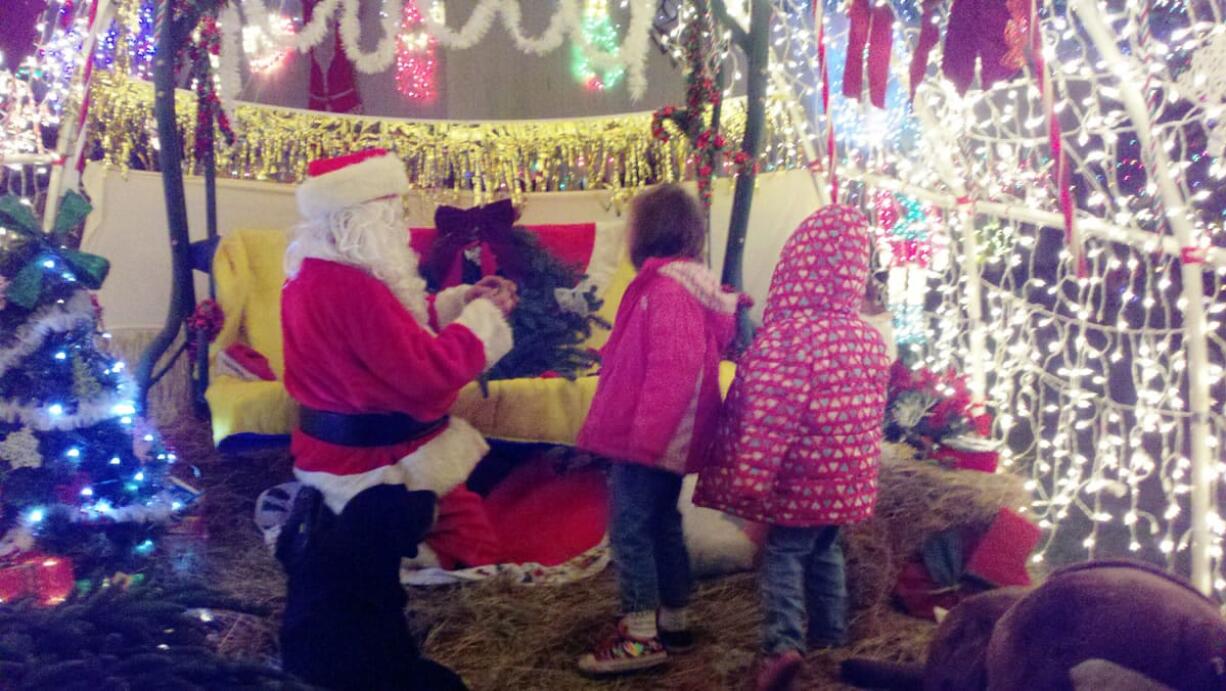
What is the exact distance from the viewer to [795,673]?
2.11m

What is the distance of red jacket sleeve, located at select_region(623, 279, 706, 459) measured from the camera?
223cm

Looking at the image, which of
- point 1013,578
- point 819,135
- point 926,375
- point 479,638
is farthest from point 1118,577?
point 819,135

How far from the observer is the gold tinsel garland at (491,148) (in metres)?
4.70

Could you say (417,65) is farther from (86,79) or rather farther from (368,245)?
(368,245)

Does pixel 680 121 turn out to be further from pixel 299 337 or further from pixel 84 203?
pixel 84 203

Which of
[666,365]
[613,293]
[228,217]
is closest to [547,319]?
[613,293]

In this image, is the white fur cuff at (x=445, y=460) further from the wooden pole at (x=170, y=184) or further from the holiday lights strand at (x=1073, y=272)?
the holiday lights strand at (x=1073, y=272)

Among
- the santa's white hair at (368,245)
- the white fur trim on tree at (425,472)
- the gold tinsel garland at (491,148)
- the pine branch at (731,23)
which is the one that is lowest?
the white fur trim on tree at (425,472)

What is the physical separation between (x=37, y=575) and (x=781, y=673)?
6.65 ft

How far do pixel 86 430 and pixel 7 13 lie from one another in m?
1.27

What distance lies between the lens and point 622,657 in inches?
88.7

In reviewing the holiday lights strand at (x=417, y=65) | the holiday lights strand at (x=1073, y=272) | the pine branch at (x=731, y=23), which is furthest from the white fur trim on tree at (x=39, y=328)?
the holiday lights strand at (x=417, y=65)

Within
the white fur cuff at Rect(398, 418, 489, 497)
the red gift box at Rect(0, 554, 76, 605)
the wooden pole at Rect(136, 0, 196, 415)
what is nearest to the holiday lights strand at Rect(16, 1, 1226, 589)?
the wooden pole at Rect(136, 0, 196, 415)

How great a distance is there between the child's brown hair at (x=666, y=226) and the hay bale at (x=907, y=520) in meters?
1.17
